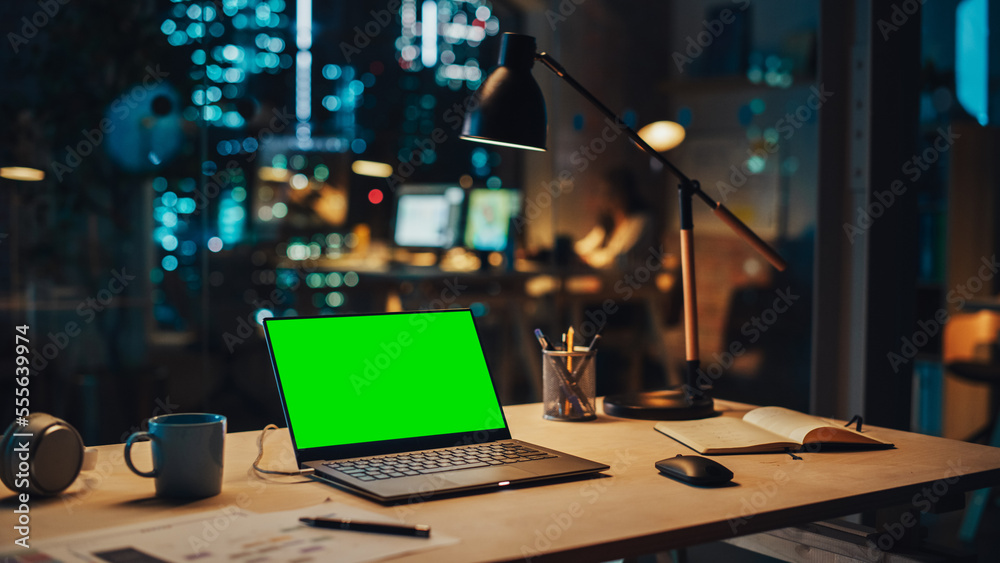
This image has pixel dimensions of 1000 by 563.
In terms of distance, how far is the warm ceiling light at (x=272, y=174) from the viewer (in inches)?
140

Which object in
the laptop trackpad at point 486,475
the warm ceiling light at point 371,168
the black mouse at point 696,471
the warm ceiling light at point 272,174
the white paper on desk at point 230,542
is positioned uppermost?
the warm ceiling light at point 371,168

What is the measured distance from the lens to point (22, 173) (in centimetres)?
298

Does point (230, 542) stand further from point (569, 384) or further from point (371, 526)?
point (569, 384)

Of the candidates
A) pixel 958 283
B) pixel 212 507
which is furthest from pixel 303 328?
pixel 958 283

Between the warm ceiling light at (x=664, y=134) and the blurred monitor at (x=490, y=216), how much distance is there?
77cm

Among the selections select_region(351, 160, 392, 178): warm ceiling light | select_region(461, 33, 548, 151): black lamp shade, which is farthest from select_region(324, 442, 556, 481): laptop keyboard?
select_region(351, 160, 392, 178): warm ceiling light

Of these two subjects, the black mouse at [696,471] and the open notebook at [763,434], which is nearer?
the black mouse at [696,471]

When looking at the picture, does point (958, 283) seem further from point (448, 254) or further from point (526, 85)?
point (526, 85)

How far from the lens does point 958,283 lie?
3.64 metres

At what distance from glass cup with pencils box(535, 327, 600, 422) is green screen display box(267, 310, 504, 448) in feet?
0.66

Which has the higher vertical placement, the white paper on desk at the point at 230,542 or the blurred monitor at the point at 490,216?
the blurred monitor at the point at 490,216

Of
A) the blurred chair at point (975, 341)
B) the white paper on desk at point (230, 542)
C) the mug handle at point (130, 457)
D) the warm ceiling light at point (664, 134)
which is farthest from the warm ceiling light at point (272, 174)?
the blurred chair at point (975, 341)

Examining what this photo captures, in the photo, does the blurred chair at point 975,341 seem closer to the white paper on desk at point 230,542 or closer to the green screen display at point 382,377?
the green screen display at point 382,377

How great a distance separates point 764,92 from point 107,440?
318cm
